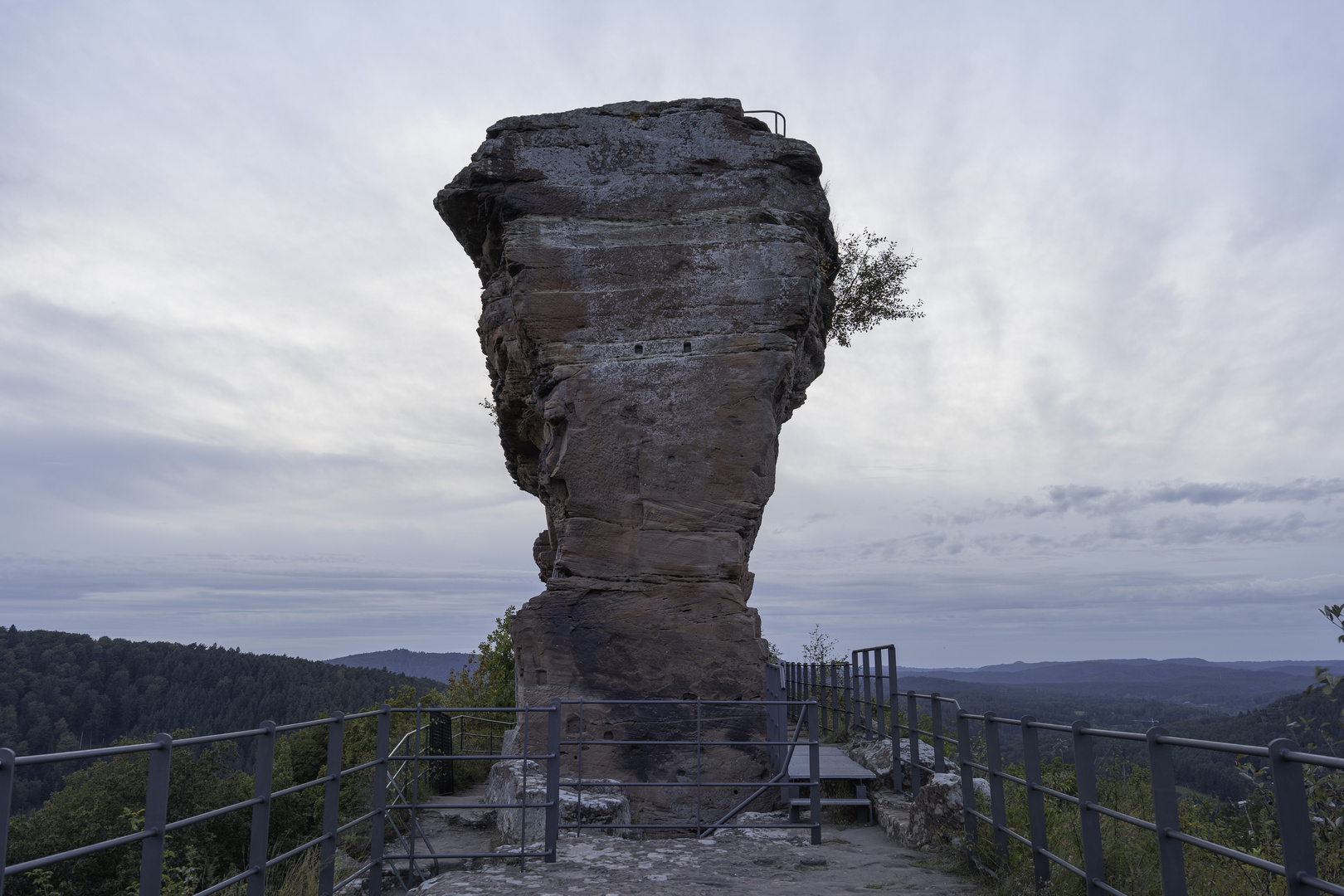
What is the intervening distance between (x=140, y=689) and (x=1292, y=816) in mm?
74015

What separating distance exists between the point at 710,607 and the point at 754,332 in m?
3.02

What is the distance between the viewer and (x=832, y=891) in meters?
6.28

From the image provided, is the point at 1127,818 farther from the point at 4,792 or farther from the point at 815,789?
the point at 4,792

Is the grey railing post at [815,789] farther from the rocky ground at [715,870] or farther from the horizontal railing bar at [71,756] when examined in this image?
the horizontal railing bar at [71,756]

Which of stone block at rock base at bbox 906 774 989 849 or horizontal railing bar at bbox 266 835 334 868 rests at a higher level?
horizontal railing bar at bbox 266 835 334 868

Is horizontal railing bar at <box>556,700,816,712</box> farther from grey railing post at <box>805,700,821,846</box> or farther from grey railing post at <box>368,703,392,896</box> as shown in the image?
grey railing post at <box>368,703,392,896</box>

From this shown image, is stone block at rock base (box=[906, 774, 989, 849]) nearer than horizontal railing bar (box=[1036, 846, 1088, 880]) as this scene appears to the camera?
No

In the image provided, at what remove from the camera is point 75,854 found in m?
3.35

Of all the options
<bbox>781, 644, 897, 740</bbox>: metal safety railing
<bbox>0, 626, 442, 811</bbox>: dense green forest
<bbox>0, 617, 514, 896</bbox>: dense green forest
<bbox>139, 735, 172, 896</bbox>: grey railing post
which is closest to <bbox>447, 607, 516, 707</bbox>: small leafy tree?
<bbox>0, 617, 514, 896</bbox>: dense green forest

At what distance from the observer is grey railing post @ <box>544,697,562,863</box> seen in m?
6.88

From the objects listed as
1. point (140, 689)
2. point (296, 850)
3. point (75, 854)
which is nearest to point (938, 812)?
point (296, 850)

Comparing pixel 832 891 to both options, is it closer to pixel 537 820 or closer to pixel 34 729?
pixel 537 820

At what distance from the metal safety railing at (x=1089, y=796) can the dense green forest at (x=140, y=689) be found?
50.2 metres

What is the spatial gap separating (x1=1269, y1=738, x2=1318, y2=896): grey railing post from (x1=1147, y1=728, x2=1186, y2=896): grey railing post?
0.79 m
